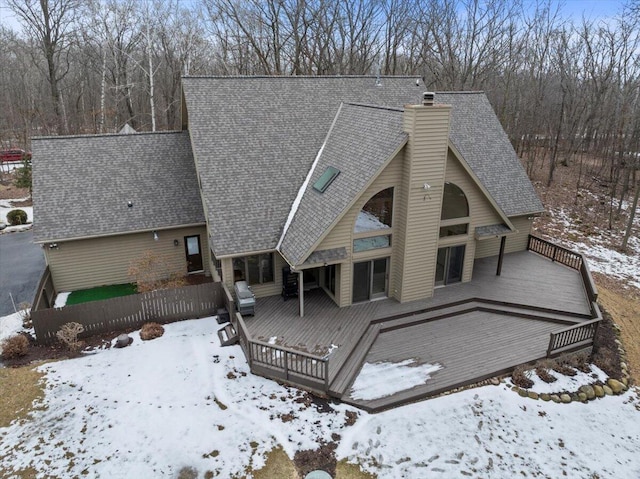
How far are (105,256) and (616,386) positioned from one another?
645 inches

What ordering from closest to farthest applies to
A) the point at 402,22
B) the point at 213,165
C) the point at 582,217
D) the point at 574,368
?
the point at 574,368, the point at 213,165, the point at 582,217, the point at 402,22

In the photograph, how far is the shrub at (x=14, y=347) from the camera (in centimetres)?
1102

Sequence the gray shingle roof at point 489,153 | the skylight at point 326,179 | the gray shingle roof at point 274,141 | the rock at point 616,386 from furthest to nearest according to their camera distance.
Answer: the gray shingle roof at point 489,153 → the gray shingle roof at point 274,141 → the skylight at point 326,179 → the rock at point 616,386

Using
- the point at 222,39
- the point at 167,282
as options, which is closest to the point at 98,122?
the point at 222,39

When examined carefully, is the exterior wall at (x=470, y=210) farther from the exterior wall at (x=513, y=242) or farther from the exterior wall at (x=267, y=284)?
the exterior wall at (x=267, y=284)

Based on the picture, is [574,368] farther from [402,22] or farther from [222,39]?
[222,39]

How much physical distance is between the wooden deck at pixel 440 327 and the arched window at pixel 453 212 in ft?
6.74

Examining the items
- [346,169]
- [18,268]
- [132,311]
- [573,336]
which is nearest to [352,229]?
[346,169]

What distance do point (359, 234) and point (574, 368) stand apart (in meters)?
6.93

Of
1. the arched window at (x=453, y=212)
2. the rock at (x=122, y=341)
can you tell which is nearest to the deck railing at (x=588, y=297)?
the arched window at (x=453, y=212)

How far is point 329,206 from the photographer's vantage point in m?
12.3

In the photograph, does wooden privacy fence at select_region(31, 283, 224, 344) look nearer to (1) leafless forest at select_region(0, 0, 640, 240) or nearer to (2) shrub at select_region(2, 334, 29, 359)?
(2) shrub at select_region(2, 334, 29, 359)

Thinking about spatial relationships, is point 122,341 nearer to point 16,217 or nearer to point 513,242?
point 513,242

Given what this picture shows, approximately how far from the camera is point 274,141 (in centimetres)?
1513
